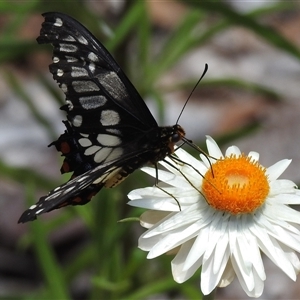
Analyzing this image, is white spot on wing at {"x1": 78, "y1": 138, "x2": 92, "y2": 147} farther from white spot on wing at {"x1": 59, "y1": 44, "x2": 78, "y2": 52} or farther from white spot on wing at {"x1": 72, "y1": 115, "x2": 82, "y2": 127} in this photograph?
white spot on wing at {"x1": 59, "y1": 44, "x2": 78, "y2": 52}

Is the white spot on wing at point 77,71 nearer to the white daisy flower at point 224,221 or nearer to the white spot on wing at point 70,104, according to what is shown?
the white spot on wing at point 70,104

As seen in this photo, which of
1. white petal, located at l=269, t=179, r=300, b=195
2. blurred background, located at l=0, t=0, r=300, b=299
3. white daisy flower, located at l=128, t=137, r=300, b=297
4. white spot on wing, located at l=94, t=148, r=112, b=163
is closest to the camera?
white daisy flower, located at l=128, t=137, r=300, b=297

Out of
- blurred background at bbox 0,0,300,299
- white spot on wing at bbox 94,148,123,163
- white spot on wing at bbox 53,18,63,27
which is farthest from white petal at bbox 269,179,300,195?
blurred background at bbox 0,0,300,299

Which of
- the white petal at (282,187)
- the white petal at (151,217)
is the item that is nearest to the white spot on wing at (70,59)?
the white petal at (151,217)

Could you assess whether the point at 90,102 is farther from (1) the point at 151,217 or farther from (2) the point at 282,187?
(2) the point at 282,187

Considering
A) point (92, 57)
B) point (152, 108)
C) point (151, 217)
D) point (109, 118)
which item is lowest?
point (151, 217)

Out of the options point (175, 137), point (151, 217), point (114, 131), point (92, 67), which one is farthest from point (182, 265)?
point (92, 67)
